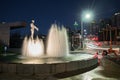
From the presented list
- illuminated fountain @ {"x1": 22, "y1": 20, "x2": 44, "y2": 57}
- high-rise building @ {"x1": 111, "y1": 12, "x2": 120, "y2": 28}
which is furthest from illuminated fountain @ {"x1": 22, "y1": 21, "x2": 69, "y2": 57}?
high-rise building @ {"x1": 111, "y1": 12, "x2": 120, "y2": 28}

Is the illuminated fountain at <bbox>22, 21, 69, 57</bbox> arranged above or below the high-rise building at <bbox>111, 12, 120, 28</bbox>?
below

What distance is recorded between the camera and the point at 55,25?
22.5 metres

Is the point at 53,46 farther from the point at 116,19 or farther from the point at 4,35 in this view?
the point at 116,19

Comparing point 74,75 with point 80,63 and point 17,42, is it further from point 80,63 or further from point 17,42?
point 17,42

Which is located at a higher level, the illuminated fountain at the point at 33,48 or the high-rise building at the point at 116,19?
the high-rise building at the point at 116,19

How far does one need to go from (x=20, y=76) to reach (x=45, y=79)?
5.50 feet

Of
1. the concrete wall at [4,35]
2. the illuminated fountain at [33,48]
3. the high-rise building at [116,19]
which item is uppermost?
the high-rise building at [116,19]

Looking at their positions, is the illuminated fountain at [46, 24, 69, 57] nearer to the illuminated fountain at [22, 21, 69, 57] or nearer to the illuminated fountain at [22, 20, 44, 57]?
the illuminated fountain at [22, 21, 69, 57]

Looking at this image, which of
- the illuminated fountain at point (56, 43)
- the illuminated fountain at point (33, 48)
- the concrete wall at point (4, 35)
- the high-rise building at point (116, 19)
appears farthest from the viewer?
the high-rise building at point (116, 19)

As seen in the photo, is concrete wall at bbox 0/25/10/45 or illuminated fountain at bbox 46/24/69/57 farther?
concrete wall at bbox 0/25/10/45

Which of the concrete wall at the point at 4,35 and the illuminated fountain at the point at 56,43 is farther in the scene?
the concrete wall at the point at 4,35

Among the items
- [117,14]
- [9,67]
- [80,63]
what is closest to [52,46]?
[80,63]

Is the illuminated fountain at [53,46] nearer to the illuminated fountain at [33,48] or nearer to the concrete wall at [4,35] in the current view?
the illuminated fountain at [33,48]

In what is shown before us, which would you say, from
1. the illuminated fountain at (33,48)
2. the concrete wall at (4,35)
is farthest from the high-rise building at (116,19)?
the illuminated fountain at (33,48)
